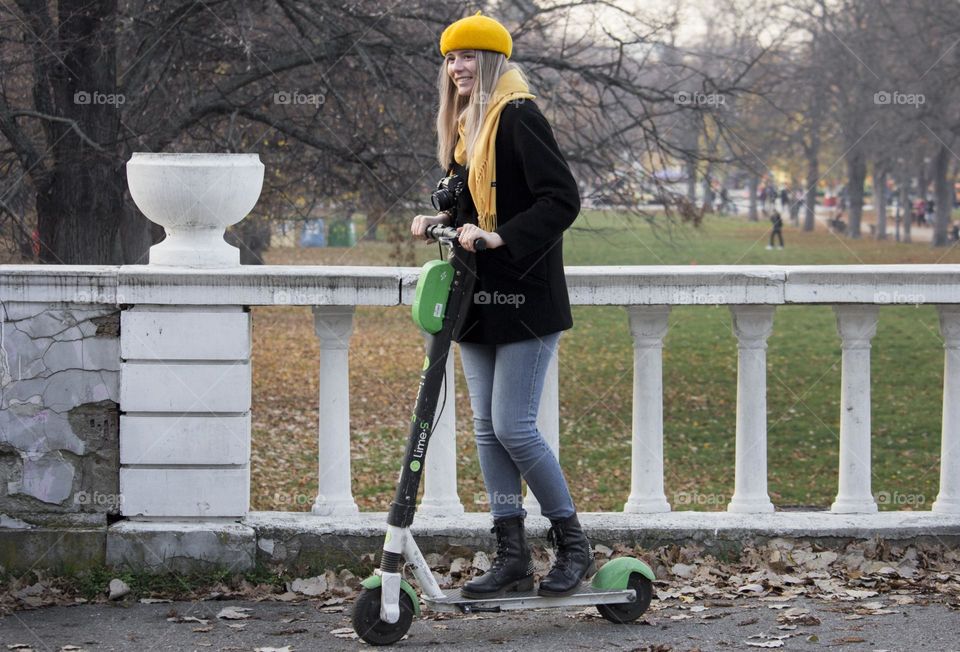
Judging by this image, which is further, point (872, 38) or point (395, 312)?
point (872, 38)

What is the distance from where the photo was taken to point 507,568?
442 cm

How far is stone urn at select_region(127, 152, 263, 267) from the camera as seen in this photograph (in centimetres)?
497

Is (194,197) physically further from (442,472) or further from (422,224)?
(442,472)

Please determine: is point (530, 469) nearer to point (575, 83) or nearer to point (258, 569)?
point (258, 569)

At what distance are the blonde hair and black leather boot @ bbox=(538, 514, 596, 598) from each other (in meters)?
1.27

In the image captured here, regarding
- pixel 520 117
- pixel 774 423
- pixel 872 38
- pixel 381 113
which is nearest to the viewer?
pixel 520 117

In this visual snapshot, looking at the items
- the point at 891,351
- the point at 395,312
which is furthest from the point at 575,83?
the point at 395,312

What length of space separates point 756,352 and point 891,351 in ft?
Answer: 47.2

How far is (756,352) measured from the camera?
5.28 m

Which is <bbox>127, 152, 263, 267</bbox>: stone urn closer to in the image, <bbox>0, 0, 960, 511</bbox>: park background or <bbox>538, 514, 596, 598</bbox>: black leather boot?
<bbox>538, 514, 596, 598</bbox>: black leather boot

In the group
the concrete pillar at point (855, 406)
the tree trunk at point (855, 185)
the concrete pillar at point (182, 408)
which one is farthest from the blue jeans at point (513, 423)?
the tree trunk at point (855, 185)

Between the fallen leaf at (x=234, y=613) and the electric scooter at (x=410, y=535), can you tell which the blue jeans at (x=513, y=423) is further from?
the fallen leaf at (x=234, y=613)

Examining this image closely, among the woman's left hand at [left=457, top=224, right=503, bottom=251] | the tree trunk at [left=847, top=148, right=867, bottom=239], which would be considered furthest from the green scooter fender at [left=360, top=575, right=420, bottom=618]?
the tree trunk at [left=847, top=148, right=867, bottom=239]

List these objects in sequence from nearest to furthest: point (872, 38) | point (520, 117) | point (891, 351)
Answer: point (520, 117)
point (891, 351)
point (872, 38)
